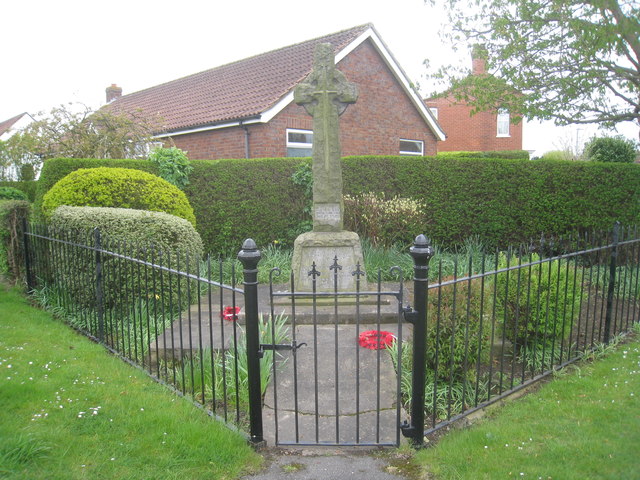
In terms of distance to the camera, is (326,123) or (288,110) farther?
(288,110)

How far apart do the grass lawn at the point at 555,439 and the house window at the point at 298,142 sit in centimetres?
1032

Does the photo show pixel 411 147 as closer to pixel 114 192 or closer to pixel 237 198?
pixel 237 198

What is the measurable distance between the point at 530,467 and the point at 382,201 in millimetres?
6449

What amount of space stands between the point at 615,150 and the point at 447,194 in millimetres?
7194

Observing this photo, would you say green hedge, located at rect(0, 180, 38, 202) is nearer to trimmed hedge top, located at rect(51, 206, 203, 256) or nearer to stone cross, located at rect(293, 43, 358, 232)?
trimmed hedge top, located at rect(51, 206, 203, 256)

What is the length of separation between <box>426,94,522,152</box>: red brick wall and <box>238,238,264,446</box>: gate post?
23.6m

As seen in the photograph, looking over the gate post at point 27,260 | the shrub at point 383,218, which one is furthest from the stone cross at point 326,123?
the gate post at point 27,260

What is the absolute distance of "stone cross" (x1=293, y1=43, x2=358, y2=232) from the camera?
5910 millimetres

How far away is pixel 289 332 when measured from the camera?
16.5ft

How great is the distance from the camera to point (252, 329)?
121 inches

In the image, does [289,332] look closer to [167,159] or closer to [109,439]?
[109,439]

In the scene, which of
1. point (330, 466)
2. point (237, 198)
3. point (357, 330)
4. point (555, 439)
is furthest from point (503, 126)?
point (330, 466)

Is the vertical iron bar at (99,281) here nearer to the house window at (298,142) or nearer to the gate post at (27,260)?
the gate post at (27,260)

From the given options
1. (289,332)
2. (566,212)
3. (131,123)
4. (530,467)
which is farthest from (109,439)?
(131,123)
